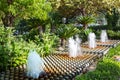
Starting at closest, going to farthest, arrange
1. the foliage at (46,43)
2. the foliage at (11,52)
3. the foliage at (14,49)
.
Answer: the foliage at (11,52) < the foliage at (14,49) < the foliage at (46,43)

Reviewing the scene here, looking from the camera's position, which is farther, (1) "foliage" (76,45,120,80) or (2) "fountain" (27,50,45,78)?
(2) "fountain" (27,50,45,78)

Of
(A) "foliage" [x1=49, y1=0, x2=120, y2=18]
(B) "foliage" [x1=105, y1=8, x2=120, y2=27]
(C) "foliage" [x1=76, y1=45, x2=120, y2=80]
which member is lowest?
(B) "foliage" [x1=105, y1=8, x2=120, y2=27]

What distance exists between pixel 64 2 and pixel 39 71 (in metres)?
18.8

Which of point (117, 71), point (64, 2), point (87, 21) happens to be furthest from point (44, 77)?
point (64, 2)

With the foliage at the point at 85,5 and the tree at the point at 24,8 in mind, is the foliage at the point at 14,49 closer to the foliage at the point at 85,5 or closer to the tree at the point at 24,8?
the tree at the point at 24,8

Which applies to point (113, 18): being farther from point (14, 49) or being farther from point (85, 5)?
point (14, 49)

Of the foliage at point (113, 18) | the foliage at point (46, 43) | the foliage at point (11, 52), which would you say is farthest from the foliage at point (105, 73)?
the foliage at point (113, 18)

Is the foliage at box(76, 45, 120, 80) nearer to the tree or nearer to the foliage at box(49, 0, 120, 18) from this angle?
the tree

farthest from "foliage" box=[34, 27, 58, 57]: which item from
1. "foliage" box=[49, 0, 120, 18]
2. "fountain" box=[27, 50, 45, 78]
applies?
"foliage" box=[49, 0, 120, 18]

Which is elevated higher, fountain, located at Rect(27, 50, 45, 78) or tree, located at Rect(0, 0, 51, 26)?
tree, located at Rect(0, 0, 51, 26)

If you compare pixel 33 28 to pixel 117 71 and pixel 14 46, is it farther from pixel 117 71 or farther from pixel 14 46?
pixel 117 71

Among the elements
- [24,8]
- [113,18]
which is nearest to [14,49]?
[24,8]

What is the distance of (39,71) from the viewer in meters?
10.9

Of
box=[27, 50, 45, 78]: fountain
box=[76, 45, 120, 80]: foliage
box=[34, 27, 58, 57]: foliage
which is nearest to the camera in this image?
box=[76, 45, 120, 80]: foliage
